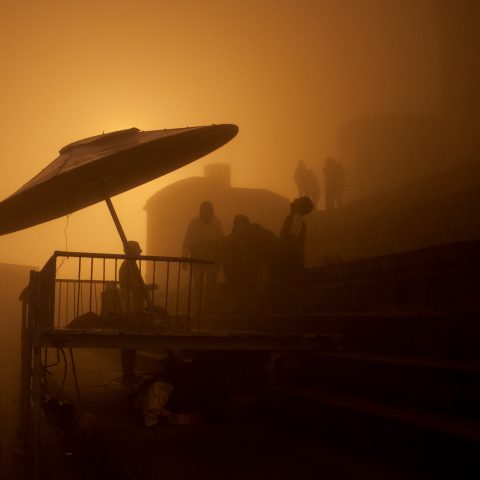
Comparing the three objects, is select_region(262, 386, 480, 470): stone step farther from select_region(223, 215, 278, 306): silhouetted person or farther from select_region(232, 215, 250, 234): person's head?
select_region(232, 215, 250, 234): person's head

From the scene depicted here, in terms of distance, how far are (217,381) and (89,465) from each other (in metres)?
1.27

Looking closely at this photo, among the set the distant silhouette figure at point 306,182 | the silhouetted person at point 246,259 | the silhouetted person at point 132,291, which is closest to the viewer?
the silhouetted person at point 132,291

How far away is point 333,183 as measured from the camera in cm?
2144

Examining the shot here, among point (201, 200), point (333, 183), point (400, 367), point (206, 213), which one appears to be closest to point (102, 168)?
point (400, 367)

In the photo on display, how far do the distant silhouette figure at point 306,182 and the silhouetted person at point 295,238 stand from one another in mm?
14712

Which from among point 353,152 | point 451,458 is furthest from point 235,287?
point 353,152

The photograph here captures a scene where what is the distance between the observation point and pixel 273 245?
8.39 meters

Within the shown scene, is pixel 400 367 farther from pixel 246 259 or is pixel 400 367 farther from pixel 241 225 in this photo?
pixel 241 225

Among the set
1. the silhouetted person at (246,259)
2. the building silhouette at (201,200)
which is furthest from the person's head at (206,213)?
the building silhouette at (201,200)

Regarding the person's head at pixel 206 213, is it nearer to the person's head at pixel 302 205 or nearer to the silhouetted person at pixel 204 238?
the silhouetted person at pixel 204 238

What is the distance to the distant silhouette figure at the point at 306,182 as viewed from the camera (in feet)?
75.8

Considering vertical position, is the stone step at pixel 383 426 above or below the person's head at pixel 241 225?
below

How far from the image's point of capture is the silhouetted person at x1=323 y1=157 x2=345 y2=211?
2109cm

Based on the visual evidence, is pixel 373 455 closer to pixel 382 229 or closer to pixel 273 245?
pixel 273 245
